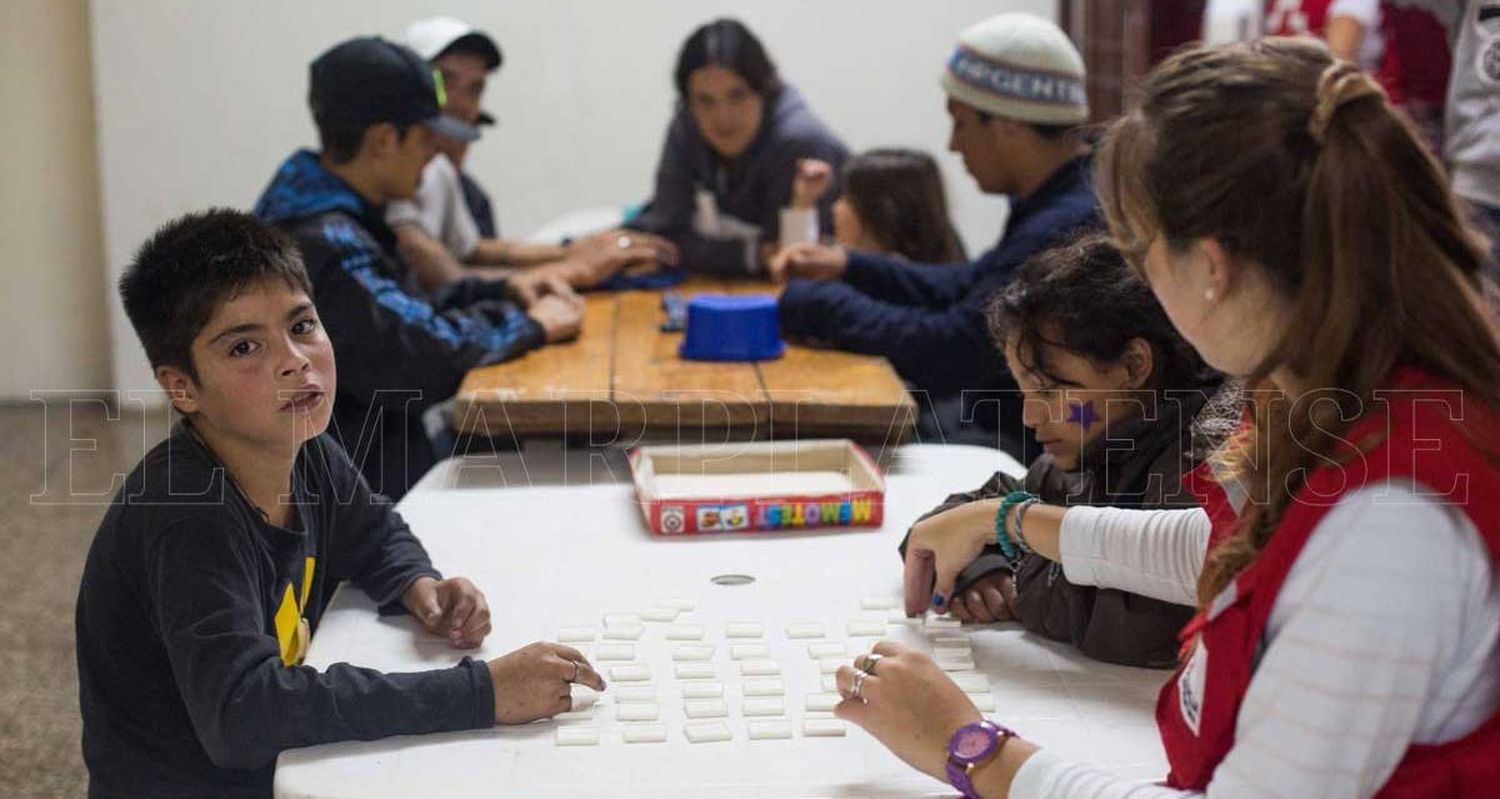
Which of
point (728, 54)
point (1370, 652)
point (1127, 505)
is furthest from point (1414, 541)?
point (728, 54)

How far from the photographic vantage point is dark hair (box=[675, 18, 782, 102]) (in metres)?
→ 4.01

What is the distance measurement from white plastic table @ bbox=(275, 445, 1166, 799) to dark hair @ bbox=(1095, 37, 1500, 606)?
0.48m

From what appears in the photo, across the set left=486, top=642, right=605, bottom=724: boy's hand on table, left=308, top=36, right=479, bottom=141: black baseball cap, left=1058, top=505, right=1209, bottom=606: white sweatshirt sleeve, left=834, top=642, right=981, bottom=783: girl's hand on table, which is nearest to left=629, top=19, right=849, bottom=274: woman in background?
left=308, top=36, right=479, bottom=141: black baseball cap

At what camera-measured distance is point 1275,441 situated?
1.08 metres

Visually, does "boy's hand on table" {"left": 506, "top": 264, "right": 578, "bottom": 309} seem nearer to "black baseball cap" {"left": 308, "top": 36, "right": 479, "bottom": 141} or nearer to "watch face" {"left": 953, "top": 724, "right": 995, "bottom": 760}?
"black baseball cap" {"left": 308, "top": 36, "right": 479, "bottom": 141}

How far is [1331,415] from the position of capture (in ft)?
3.39

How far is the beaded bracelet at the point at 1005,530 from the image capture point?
1683 mm

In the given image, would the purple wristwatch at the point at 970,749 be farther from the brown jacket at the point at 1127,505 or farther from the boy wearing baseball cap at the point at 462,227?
the boy wearing baseball cap at the point at 462,227

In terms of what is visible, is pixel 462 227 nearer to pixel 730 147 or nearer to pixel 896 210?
pixel 730 147

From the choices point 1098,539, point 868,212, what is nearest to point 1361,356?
point 1098,539

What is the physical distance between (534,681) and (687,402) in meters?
1.03

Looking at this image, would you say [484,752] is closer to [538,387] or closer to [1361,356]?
[1361,356]

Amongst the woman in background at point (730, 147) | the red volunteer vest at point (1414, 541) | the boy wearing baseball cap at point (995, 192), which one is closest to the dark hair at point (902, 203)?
the woman in background at point (730, 147)

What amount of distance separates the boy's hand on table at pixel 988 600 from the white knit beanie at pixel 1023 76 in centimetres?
144
